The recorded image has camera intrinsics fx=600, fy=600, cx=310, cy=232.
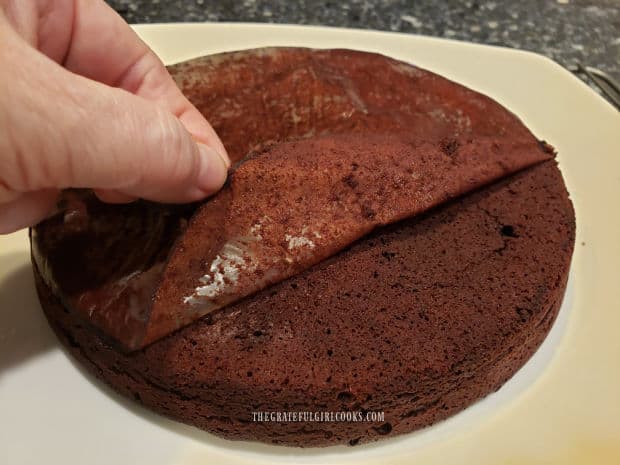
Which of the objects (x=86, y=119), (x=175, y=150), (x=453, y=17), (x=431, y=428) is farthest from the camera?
A: (x=453, y=17)

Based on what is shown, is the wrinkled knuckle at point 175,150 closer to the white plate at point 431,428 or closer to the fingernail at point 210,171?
the fingernail at point 210,171

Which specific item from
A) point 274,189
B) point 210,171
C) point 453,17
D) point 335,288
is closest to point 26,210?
point 210,171

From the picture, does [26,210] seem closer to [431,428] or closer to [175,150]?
[175,150]

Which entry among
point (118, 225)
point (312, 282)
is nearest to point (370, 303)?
point (312, 282)

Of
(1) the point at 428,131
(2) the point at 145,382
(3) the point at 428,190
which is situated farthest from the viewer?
(1) the point at 428,131

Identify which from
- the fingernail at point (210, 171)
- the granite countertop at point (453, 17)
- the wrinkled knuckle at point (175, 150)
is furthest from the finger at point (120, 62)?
the granite countertop at point (453, 17)

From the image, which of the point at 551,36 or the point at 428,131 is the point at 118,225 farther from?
the point at 551,36
